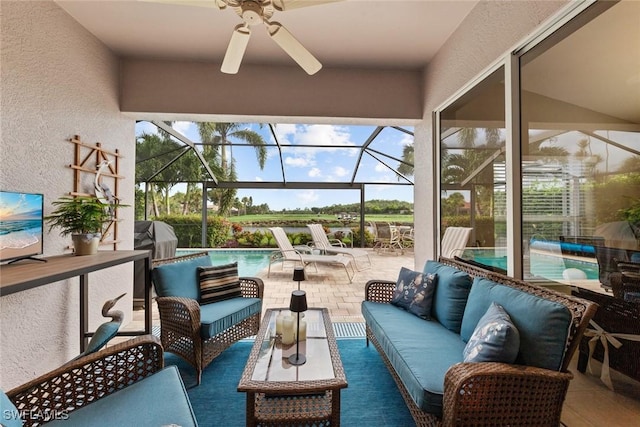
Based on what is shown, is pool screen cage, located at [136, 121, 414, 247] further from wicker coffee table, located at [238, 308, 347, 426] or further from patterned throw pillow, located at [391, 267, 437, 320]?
wicker coffee table, located at [238, 308, 347, 426]

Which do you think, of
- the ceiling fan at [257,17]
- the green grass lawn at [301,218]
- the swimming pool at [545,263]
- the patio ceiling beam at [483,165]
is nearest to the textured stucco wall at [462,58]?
the patio ceiling beam at [483,165]

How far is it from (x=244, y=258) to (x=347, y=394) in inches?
270

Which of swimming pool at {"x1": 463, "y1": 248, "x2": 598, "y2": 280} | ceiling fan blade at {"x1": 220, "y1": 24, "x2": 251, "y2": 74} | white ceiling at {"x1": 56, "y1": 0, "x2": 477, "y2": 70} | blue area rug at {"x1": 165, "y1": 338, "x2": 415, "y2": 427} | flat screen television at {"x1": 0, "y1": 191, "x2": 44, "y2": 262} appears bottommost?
blue area rug at {"x1": 165, "y1": 338, "x2": 415, "y2": 427}

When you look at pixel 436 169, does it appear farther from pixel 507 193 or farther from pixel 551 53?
pixel 551 53

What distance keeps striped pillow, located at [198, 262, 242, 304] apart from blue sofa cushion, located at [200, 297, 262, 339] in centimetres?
6

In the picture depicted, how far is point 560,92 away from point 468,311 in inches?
59.1

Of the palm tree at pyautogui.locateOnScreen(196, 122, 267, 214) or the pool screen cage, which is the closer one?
the pool screen cage

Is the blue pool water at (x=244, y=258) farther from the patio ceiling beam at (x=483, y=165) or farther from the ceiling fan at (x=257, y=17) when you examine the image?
the ceiling fan at (x=257, y=17)

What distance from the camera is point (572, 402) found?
5.79 feet

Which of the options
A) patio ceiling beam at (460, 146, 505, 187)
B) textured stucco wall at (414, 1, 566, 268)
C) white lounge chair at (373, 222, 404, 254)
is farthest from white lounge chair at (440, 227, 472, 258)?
white lounge chair at (373, 222, 404, 254)

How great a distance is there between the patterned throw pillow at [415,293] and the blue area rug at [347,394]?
1.80 feet

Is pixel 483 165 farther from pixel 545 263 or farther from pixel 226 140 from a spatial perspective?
pixel 226 140

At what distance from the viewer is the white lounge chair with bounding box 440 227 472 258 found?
2824 millimetres

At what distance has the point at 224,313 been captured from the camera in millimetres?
2350
